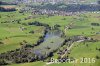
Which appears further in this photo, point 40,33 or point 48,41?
point 40,33

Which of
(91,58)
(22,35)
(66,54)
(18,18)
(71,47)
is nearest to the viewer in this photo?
(91,58)

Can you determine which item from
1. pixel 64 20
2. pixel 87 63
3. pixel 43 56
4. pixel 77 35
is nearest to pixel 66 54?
pixel 43 56

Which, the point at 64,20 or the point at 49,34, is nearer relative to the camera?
the point at 49,34

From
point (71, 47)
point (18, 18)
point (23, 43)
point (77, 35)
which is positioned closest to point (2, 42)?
point (23, 43)

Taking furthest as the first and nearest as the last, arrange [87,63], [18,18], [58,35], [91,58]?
[18,18] < [58,35] < [91,58] < [87,63]

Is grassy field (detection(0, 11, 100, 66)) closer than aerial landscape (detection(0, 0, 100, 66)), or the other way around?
aerial landscape (detection(0, 0, 100, 66))

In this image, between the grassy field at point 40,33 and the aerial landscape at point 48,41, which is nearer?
the aerial landscape at point 48,41

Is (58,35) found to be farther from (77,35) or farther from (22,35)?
(22,35)

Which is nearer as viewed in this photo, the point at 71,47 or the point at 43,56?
the point at 43,56

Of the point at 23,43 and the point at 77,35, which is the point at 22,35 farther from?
the point at 77,35
